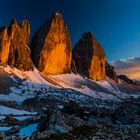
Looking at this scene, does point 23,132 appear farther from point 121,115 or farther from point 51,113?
point 121,115

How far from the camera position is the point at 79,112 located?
72.8m

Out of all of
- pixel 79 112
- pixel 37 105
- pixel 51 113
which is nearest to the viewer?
pixel 51 113

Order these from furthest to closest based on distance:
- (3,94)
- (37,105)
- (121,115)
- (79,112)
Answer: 1. (3,94)
2. (37,105)
3. (121,115)
4. (79,112)

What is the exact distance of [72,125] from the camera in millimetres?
50688

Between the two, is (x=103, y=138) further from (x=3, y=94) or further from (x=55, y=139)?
(x=3, y=94)

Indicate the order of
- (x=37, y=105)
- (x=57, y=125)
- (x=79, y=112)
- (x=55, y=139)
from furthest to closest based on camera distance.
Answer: (x=37, y=105)
(x=79, y=112)
(x=57, y=125)
(x=55, y=139)

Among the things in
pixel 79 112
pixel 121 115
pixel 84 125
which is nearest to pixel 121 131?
pixel 84 125

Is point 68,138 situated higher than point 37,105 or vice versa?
point 37,105

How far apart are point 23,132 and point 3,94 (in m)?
152

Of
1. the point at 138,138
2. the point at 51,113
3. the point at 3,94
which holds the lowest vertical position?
the point at 138,138

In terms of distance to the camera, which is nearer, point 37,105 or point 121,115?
point 121,115

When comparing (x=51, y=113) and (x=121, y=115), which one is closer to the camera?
(x=51, y=113)

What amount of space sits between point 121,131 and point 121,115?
38.3m

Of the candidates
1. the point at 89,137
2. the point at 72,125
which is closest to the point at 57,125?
the point at 72,125
